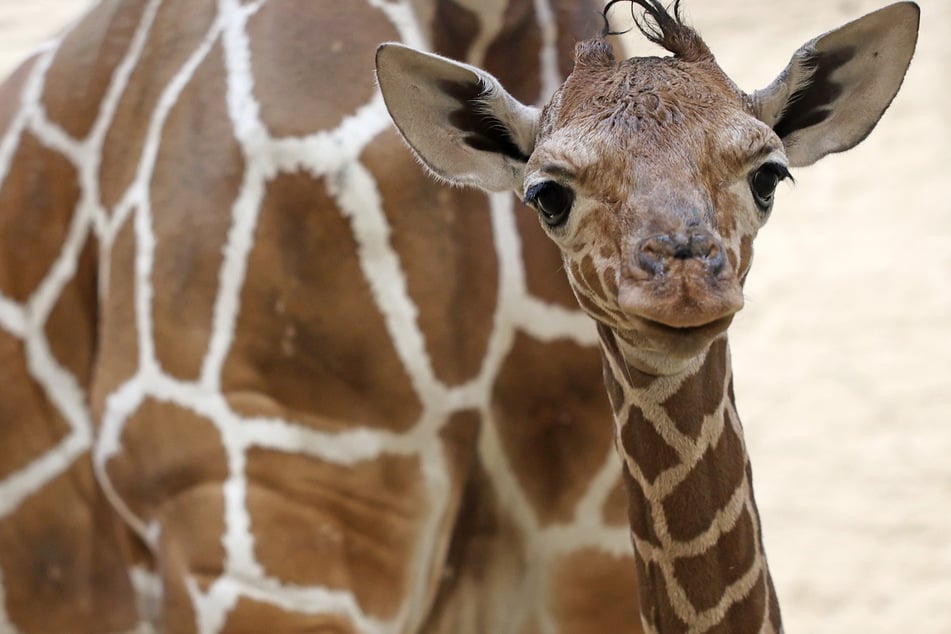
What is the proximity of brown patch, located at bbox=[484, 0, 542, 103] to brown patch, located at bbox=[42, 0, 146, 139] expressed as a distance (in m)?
0.70

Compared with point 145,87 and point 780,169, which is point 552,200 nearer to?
point 780,169

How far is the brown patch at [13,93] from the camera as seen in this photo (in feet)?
8.87

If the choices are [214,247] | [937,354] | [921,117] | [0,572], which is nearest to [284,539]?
[214,247]

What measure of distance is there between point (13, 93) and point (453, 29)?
3.01ft

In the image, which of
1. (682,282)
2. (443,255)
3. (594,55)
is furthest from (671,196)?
(443,255)

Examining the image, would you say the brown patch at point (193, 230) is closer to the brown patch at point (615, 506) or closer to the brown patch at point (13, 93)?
the brown patch at point (13, 93)

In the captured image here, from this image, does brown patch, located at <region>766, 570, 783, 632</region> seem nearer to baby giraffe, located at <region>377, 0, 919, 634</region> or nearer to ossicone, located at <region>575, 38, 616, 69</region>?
baby giraffe, located at <region>377, 0, 919, 634</region>

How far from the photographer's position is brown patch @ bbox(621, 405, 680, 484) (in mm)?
1880

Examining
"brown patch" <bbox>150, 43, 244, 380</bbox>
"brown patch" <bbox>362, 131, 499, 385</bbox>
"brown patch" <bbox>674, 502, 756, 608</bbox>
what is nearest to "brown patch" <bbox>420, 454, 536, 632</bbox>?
"brown patch" <bbox>362, 131, 499, 385</bbox>

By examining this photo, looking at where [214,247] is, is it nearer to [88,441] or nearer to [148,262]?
[148,262]

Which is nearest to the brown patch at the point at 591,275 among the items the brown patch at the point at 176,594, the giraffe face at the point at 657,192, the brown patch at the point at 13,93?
the giraffe face at the point at 657,192

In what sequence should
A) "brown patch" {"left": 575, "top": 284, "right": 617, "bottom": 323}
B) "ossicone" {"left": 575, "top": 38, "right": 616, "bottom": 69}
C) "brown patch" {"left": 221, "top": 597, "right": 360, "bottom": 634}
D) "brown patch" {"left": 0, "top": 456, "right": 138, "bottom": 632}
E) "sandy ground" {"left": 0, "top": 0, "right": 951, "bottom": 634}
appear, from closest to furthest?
"brown patch" {"left": 575, "top": 284, "right": 617, "bottom": 323}, "ossicone" {"left": 575, "top": 38, "right": 616, "bottom": 69}, "brown patch" {"left": 221, "top": 597, "right": 360, "bottom": 634}, "brown patch" {"left": 0, "top": 456, "right": 138, "bottom": 632}, "sandy ground" {"left": 0, "top": 0, "right": 951, "bottom": 634}

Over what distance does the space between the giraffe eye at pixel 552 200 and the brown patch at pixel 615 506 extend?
0.78m

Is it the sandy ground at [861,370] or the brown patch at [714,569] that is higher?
the brown patch at [714,569]
